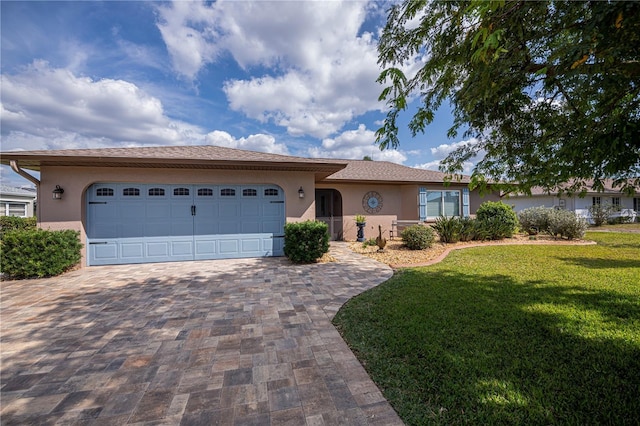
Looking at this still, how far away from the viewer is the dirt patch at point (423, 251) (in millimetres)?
7925

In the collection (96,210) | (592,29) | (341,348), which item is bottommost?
(341,348)

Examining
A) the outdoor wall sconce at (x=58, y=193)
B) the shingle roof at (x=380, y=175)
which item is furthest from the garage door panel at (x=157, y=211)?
the shingle roof at (x=380, y=175)

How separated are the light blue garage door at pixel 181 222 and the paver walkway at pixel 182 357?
225 cm

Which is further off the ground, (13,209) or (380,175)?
(380,175)

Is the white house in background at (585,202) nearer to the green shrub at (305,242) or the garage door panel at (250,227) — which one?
the green shrub at (305,242)

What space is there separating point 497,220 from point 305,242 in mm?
9222

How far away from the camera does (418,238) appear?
370 inches

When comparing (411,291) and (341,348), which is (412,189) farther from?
(341,348)

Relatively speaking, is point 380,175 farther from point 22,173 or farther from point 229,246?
point 22,173

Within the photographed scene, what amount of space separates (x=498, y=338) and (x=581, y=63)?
120 inches

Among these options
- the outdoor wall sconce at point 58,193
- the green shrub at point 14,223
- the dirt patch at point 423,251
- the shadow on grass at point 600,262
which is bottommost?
the shadow on grass at point 600,262

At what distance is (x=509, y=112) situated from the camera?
3.45 m

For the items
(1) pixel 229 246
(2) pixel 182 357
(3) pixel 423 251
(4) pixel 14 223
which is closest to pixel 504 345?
(2) pixel 182 357

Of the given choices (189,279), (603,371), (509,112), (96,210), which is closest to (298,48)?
(509,112)
